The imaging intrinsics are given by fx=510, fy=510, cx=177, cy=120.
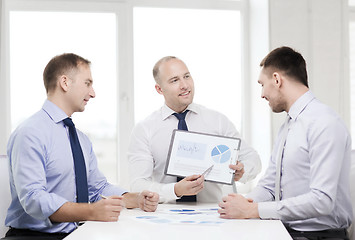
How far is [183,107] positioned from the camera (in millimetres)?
3049

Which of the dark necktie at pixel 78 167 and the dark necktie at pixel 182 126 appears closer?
the dark necktie at pixel 78 167

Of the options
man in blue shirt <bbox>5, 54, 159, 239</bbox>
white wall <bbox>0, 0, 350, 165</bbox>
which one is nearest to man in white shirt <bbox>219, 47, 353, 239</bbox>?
man in blue shirt <bbox>5, 54, 159, 239</bbox>

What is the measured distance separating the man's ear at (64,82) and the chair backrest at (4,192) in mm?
478

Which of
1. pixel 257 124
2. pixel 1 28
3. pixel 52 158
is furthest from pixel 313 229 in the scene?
pixel 1 28

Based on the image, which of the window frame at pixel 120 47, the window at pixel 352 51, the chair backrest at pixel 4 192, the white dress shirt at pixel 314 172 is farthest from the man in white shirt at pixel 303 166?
the window at pixel 352 51

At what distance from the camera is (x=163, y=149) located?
2.98 m

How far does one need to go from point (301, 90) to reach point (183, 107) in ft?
2.79

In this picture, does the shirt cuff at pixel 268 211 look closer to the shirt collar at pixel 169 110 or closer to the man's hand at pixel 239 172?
the man's hand at pixel 239 172

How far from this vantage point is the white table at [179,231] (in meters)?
1.77

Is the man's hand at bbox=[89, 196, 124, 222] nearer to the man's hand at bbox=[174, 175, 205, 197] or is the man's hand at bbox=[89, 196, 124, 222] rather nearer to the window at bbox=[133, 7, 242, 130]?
the man's hand at bbox=[174, 175, 205, 197]

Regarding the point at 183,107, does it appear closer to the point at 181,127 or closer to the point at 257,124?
the point at 181,127

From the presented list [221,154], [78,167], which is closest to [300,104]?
[221,154]

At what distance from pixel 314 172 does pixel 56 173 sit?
1.14m

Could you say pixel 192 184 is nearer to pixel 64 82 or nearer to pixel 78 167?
pixel 78 167
